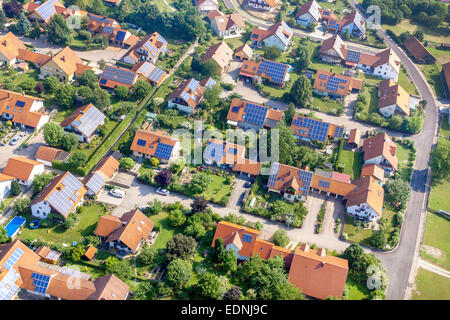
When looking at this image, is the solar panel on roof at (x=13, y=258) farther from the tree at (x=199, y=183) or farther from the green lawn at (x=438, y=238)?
the green lawn at (x=438, y=238)

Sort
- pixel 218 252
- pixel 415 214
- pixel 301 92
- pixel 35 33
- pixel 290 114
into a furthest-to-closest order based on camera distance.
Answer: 1. pixel 35 33
2. pixel 301 92
3. pixel 290 114
4. pixel 415 214
5. pixel 218 252

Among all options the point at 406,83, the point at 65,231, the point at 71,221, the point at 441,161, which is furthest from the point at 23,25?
the point at 441,161

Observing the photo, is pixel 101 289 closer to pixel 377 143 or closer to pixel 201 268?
pixel 201 268

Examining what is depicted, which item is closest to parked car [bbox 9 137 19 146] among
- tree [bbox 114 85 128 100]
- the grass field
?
tree [bbox 114 85 128 100]

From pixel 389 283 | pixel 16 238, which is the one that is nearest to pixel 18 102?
pixel 16 238

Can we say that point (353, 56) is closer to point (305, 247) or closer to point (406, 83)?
point (406, 83)

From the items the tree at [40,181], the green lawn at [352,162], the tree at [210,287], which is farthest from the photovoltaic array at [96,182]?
the green lawn at [352,162]
